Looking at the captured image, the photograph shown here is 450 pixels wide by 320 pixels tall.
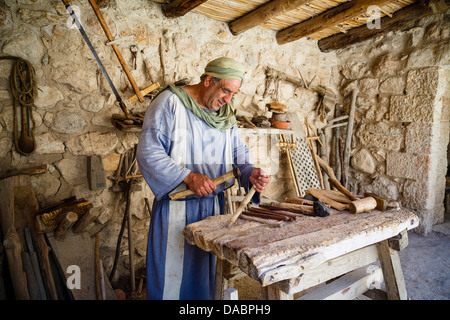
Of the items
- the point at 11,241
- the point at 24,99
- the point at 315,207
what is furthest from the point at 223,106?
the point at 11,241

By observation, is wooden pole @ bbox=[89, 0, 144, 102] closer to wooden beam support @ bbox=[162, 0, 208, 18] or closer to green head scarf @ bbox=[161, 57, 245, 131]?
wooden beam support @ bbox=[162, 0, 208, 18]

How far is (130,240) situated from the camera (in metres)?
2.88

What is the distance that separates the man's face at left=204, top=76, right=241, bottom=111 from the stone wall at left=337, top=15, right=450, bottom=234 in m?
3.26

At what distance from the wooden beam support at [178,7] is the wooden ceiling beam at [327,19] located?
1.64m

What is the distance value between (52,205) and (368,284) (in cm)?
265

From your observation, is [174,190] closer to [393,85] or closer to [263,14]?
[263,14]

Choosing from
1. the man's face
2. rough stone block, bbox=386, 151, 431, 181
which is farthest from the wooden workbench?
rough stone block, bbox=386, 151, 431, 181

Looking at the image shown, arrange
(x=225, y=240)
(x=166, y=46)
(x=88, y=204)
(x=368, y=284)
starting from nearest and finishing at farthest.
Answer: (x=225, y=240), (x=368, y=284), (x=88, y=204), (x=166, y=46)

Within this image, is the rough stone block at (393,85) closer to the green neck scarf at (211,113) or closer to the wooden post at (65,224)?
the green neck scarf at (211,113)

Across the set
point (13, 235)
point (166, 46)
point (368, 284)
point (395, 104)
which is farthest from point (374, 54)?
point (13, 235)

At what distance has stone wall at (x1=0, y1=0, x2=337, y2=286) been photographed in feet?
7.89

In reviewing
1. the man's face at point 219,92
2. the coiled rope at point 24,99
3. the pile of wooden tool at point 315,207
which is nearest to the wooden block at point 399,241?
the pile of wooden tool at point 315,207

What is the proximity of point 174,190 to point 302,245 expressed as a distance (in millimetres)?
836
